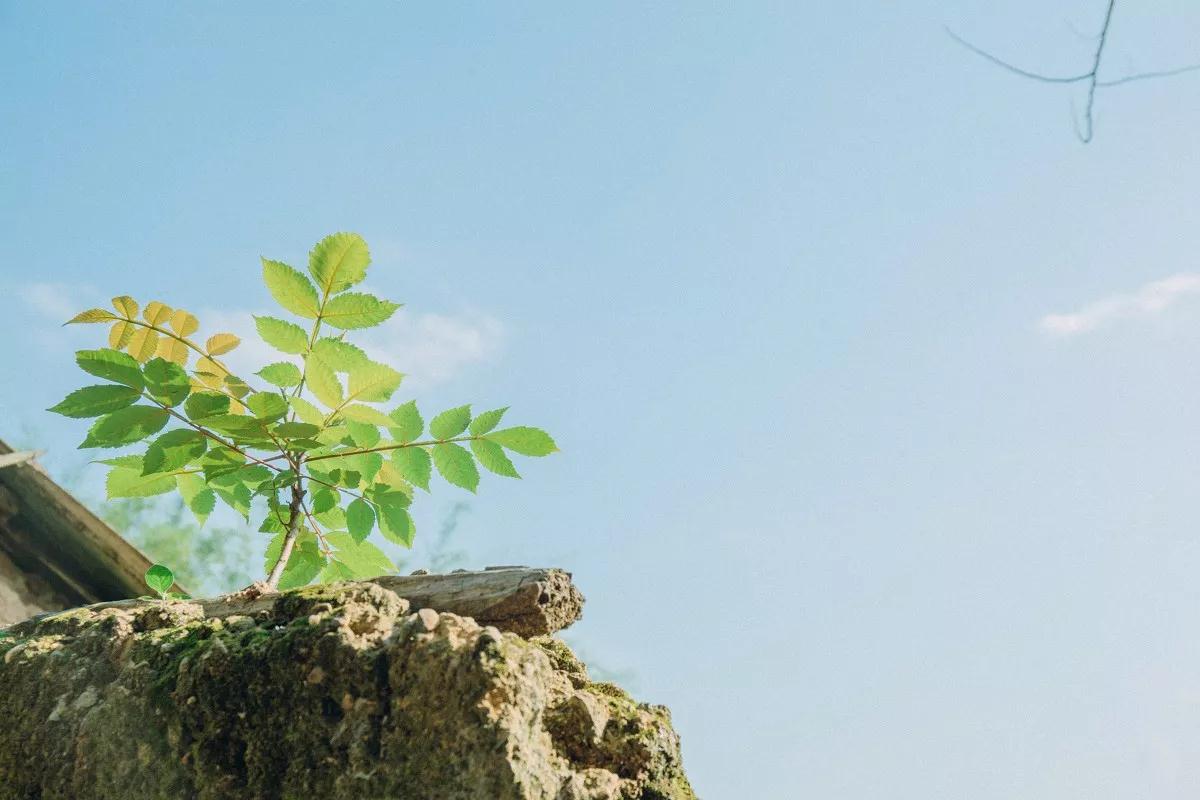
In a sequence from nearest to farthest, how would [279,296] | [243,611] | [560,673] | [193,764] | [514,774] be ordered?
[514,774] → [193,764] → [560,673] → [243,611] → [279,296]

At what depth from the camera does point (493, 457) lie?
1922 millimetres

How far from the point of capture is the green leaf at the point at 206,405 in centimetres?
179

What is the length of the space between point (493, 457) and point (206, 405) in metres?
0.60

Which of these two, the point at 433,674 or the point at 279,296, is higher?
the point at 279,296

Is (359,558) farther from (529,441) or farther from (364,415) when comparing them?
(529,441)

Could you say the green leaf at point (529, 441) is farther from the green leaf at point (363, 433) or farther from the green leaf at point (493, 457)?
the green leaf at point (363, 433)

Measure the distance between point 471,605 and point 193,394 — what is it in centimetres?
75

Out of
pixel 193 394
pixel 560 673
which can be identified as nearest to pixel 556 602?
→ pixel 560 673

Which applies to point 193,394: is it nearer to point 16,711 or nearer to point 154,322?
point 154,322

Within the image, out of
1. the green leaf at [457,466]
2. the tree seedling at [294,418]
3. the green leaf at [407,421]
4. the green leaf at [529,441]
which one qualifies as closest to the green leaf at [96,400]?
the tree seedling at [294,418]

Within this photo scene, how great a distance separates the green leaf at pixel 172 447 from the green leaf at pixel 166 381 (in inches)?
2.9

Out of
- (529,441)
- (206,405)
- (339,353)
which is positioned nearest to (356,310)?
(339,353)

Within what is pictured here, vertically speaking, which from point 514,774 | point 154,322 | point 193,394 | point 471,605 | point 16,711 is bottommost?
point 16,711

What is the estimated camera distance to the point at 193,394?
1792 millimetres
